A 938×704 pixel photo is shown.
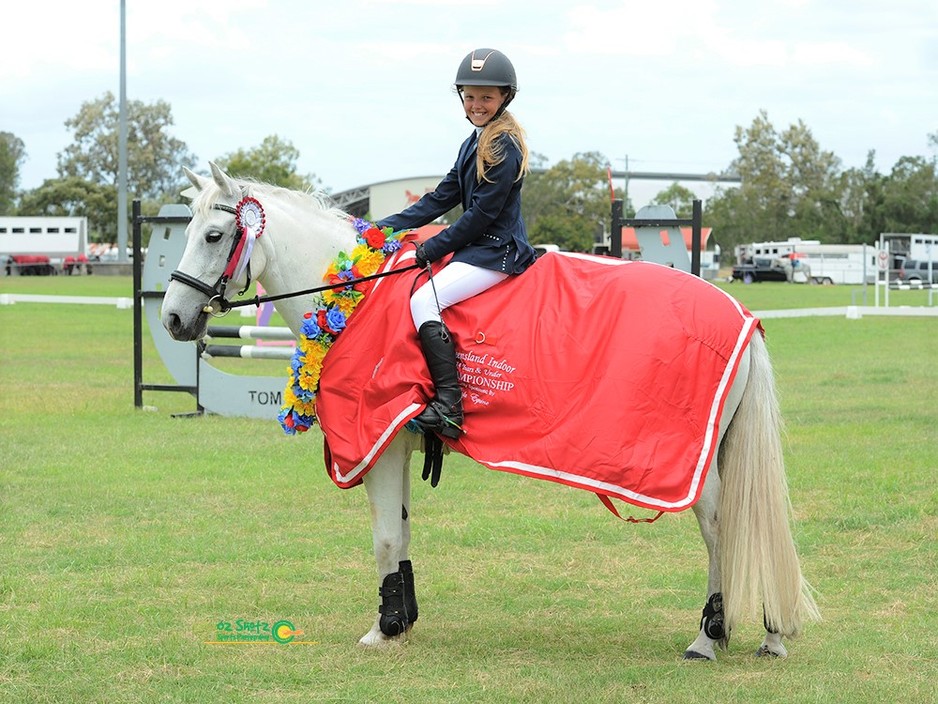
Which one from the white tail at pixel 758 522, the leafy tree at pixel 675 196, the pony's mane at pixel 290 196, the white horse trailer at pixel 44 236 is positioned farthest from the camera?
the leafy tree at pixel 675 196

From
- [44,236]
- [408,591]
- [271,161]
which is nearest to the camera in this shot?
[408,591]

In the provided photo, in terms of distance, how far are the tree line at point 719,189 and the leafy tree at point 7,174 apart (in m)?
0.08

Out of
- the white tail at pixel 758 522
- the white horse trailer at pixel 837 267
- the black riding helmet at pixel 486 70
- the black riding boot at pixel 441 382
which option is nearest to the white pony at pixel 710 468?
the white tail at pixel 758 522

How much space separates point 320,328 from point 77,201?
83.3m

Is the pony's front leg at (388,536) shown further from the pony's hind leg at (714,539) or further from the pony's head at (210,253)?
the pony's hind leg at (714,539)

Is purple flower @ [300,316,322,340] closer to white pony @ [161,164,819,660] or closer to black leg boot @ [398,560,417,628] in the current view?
white pony @ [161,164,819,660]

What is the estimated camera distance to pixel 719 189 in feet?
293

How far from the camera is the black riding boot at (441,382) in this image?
16.0 feet

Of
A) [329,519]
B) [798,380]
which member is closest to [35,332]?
[798,380]

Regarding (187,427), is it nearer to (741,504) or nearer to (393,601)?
(393,601)

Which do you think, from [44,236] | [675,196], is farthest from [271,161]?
[675,196]

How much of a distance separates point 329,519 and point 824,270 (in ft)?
194

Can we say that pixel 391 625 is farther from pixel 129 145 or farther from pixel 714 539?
pixel 129 145

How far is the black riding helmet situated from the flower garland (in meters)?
0.86
